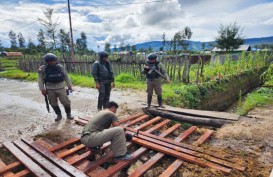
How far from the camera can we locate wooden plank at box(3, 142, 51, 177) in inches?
113

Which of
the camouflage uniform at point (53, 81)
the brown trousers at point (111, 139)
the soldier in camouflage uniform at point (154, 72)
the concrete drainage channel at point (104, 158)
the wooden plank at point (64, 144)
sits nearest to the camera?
the concrete drainage channel at point (104, 158)

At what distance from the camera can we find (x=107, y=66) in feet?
19.1

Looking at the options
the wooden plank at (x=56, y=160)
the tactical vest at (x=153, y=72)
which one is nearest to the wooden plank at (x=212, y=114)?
the tactical vest at (x=153, y=72)

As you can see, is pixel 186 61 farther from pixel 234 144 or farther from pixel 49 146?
pixel 49 146

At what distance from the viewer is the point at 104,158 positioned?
325cm

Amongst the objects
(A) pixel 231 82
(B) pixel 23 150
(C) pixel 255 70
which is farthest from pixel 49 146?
(C) pixel 255 70

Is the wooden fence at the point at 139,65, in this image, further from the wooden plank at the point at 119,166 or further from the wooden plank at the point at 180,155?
the wooden plank at the point at 119,166

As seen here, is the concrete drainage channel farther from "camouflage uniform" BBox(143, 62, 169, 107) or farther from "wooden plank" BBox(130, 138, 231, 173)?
"camouflage uniform" BBox(143, 62, 169, 107)

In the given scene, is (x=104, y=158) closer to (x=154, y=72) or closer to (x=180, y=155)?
(x=180, y=155)

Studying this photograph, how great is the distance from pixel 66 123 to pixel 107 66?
1927 mm

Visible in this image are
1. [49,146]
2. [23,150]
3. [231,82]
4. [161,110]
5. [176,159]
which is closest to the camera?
[176,159]

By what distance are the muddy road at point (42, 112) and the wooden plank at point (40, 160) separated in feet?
2.39

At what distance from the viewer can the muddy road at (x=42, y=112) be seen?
179 inches

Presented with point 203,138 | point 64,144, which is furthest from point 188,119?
point 64,144
